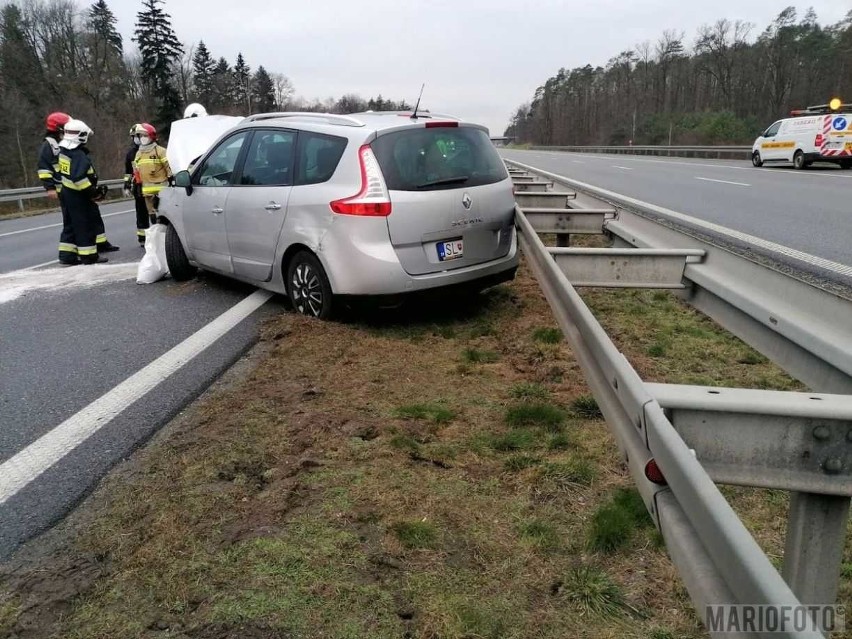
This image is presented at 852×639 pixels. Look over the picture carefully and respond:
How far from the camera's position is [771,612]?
105 cm

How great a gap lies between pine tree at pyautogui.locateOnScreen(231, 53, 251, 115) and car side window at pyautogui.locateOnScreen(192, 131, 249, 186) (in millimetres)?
87823

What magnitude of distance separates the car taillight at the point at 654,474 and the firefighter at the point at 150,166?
9050mm

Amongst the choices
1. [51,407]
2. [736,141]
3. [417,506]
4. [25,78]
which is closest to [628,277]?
[417,506]

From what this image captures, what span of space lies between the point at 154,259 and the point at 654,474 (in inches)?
285

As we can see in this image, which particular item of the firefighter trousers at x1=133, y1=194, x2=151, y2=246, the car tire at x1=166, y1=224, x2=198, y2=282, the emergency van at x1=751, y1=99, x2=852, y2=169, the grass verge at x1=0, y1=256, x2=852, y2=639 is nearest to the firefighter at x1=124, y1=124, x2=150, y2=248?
the firefighter trousers at x1=133, y1=194, x2=151, y2=246

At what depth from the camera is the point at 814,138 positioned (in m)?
21.1

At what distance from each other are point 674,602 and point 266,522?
1.64m

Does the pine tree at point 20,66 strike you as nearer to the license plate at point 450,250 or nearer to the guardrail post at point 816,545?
the license plate at point 450,250

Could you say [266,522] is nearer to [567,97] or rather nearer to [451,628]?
[451,628]

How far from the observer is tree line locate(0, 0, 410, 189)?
125ft

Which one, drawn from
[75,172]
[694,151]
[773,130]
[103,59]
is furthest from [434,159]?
[103,59]

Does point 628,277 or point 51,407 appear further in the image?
point 51,407

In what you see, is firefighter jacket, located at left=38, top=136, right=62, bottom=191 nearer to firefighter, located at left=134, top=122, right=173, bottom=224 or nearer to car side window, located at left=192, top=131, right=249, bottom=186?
firefighter, located at left=134, top=122, right=173, bottom=224

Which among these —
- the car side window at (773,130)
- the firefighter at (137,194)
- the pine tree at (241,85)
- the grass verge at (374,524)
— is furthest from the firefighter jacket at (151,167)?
the pine tree at (241,85)
